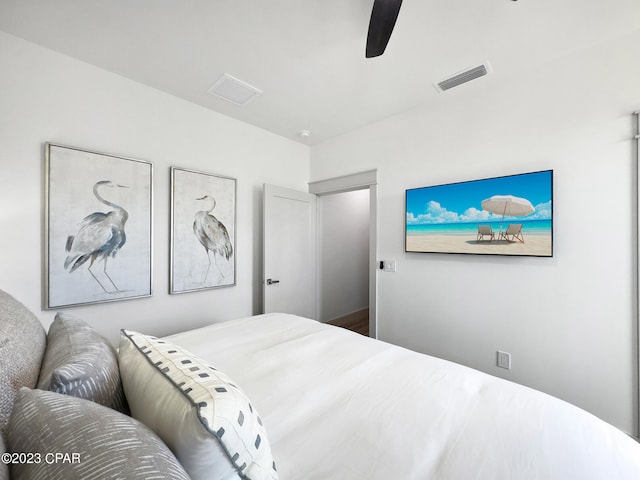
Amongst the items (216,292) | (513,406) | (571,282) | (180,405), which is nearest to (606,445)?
(513,406)

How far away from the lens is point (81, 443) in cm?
47

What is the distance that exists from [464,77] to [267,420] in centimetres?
265

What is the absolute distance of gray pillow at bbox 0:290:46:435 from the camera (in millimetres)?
652

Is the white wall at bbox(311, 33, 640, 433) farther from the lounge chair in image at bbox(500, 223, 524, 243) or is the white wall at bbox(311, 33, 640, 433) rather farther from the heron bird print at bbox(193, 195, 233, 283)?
the heron bird print at bbox(193, 195, 233, 283)

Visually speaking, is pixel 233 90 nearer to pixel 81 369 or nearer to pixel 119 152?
pixel 119 152

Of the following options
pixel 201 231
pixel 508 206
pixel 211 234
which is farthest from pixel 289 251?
pixel 508 206

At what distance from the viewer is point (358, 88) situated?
7.47 ft

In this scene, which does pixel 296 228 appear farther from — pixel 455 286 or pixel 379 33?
pixel 379 33

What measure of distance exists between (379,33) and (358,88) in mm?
908

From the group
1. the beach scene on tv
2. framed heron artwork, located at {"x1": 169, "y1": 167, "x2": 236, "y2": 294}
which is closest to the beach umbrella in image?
the beach scene on tv

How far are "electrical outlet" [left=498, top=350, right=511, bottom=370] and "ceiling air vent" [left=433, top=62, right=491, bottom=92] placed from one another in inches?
88.1

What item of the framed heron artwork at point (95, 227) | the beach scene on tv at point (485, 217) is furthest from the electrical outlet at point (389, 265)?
the framed heron artwork at point (95, 227)

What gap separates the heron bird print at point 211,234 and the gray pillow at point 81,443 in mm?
2064

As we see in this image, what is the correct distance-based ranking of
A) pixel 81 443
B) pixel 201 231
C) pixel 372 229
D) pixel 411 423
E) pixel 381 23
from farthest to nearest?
pixel 372 229
pixel 201 231
pixel 381 23
pixel 411 423
pixel 81 443
